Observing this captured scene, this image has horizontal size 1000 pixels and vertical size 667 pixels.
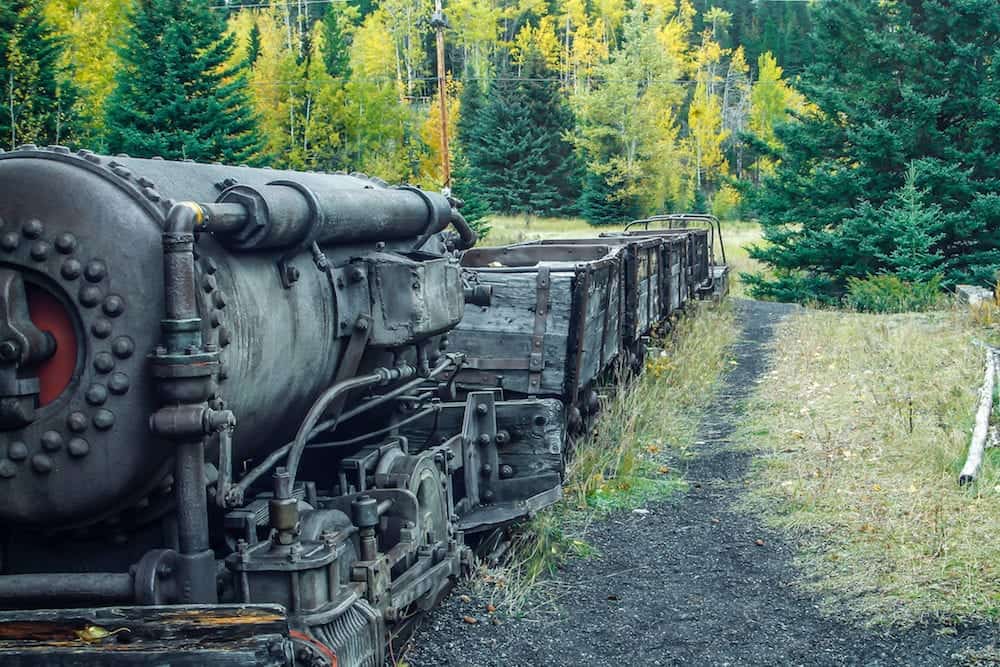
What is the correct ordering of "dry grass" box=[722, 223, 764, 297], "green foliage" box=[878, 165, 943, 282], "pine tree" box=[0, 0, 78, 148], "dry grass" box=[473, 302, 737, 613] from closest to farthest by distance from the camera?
"dry grass" box=[473, 302, 737, 613]
"green foliage" box=[878, 165, 943, 282]
"pine tree" box=[0, 0, 78, 148]
"dry grass" box=[722, 223, 764, 297]

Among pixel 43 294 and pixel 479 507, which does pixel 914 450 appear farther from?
pixel 43 294

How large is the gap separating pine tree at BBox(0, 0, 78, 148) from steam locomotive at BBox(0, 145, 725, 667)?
20.1 m

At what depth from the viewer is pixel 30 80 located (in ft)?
76.2

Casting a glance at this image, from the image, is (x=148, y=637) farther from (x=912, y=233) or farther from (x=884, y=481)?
(x=912, y=233)

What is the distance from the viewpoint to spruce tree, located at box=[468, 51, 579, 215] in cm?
4428

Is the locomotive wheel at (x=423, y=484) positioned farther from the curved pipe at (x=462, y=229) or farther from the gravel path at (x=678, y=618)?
the curved pipe at (x=462, y=229)

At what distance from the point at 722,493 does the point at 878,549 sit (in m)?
1.89

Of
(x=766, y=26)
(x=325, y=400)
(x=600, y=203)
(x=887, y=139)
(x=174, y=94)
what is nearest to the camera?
(x=325, y=400)

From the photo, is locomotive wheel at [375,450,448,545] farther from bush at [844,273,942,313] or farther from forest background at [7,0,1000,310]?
forest background at [7,0,1000,310]

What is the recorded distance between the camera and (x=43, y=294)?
3.50 m

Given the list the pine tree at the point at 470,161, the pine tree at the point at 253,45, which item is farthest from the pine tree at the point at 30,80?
the pine tree at the point at 253,45

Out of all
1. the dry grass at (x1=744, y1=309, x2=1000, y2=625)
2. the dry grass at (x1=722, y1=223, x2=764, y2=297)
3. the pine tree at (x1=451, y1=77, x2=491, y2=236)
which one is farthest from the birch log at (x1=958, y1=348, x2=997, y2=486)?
the pine tree at (x1=451, y1=77, x2=491, y2=236)

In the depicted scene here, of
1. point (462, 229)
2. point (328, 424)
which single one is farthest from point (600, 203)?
point (328, 424)

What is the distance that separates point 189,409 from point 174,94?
23.7 m
